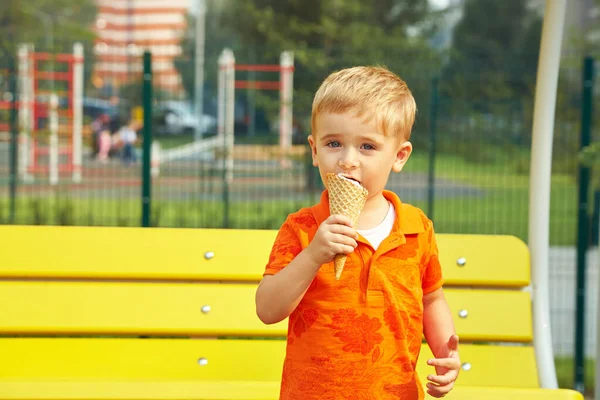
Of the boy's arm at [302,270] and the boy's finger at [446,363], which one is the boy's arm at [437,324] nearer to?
the boy's finger at [446,363]

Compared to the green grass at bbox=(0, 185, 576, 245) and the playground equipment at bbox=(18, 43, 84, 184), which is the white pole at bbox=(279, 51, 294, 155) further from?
the playground equipment at bbox=(18, 43, 84, 184)

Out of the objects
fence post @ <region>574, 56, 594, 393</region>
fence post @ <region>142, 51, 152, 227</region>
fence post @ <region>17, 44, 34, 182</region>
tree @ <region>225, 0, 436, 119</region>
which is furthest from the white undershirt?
tree @ <region>225, 0, 436, 119</region>

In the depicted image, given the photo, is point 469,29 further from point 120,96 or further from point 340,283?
point 340,283

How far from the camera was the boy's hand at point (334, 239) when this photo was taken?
5.60 ft

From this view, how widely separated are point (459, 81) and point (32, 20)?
868cm

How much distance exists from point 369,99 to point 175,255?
1032 mm

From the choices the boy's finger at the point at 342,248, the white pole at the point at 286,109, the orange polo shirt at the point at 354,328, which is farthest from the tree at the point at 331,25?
the boy's finger at the point at 342,248

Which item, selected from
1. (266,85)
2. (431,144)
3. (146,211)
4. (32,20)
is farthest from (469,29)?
(146,211)

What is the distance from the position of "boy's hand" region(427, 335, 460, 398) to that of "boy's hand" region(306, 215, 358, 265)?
30 centimetres

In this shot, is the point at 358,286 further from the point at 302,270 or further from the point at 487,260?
the point at 487,260

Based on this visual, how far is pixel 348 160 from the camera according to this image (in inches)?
72.1

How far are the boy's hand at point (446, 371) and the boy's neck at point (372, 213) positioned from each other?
0.98 feet

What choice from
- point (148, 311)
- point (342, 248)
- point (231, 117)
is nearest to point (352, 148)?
point (342, 248)

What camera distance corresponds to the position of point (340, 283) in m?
1.89
